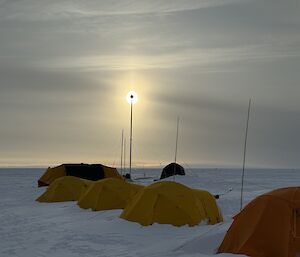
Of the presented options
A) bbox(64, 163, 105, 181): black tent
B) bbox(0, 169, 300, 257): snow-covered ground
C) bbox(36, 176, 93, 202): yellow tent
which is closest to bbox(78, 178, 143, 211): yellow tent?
bbox(0, 169, 300, 257): snow-covered ground

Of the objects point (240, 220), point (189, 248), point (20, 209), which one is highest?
point (240, 220)

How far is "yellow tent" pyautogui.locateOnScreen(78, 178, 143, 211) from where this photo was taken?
22328mm

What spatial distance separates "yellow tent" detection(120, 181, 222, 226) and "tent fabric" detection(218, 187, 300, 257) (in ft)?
16.8

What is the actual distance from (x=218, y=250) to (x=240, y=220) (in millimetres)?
966

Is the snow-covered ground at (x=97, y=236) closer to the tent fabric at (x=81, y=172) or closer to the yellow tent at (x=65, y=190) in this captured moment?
the yellow tent at (x=65, y=190)

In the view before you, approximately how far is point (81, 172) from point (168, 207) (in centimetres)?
2401

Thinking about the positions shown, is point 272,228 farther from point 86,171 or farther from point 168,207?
point 86,171

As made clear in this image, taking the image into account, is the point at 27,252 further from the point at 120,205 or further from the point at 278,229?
the point at 120,205

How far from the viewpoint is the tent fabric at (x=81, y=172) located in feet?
132

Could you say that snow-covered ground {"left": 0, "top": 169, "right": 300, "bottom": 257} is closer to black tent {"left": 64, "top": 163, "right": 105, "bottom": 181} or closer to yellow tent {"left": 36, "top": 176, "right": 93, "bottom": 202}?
yellow tent {"left": 36, "top": 176, "right": 93, "bottom": 202}

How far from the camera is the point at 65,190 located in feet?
93.4

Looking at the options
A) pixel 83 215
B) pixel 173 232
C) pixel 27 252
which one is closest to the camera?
pixel 27 252

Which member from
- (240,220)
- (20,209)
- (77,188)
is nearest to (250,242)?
(240,220)

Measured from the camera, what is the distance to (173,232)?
16.3 metres
